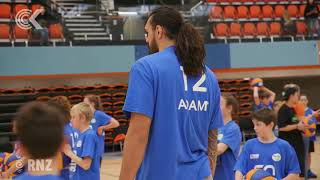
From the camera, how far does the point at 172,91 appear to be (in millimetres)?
2965

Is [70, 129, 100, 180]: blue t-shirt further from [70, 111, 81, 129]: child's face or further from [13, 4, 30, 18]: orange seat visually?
[13, 4, 30, 18]: orange seat

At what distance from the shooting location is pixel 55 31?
16.0 metres

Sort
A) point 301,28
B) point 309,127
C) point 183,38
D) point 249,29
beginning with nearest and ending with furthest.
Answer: point 183,38, point 309,127, point 301,28, point 249,29

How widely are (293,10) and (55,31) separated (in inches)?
393

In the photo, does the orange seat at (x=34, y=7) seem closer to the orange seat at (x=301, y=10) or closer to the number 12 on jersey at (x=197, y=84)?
the orange seat at (x=301, y=10)

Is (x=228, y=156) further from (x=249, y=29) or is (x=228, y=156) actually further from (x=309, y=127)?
(x=249, y=29)

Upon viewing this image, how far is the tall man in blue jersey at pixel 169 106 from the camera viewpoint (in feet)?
9.37

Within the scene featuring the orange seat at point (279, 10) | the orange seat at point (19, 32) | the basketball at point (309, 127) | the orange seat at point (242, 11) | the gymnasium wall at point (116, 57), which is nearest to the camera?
the basketball at point (309, 127)

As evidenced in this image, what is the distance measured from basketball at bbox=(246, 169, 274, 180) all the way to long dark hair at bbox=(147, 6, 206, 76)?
1.86m

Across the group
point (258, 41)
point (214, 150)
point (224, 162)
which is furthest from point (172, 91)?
point (258, 41)

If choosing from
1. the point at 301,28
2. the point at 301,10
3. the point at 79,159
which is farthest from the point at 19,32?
the point at 301,10

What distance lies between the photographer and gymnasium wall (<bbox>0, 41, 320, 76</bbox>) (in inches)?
619

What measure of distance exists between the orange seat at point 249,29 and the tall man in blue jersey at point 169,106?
16.3 metres

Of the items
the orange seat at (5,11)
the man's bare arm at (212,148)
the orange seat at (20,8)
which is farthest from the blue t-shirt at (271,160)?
the orange seat at (5,11)
